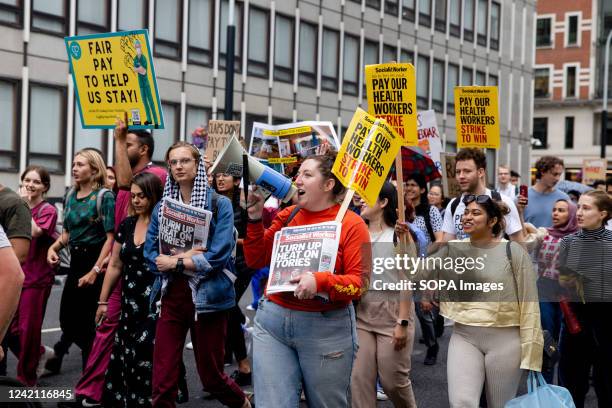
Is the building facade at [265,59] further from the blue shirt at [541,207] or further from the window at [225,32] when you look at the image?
the blue shirt at [541,207]

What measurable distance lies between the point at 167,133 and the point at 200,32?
3.28 meters

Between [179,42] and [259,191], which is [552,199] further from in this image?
[179,42]

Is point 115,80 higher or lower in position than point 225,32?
lower

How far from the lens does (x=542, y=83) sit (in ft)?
215

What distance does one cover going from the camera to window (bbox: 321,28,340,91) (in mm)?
31531

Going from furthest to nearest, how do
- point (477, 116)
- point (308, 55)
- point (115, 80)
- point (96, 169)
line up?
point (308, 55) → point (477, 116) → point (115, 80) → point (96, 169)

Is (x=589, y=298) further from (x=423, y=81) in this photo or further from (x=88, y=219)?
(x=423, y=81)

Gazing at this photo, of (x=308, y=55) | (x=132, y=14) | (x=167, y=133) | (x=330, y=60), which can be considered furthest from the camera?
(x=330, y=60)

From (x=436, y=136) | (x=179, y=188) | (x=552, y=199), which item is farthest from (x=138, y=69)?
(x=436, y=136)

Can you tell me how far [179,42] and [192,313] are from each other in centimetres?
2089

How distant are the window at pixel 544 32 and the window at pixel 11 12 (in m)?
50.3

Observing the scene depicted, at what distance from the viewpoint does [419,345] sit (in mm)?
10273

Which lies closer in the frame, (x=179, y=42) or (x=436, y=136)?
(x=436, y=136)

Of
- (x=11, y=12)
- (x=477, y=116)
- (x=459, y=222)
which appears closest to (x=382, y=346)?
(x=459, y=222)
